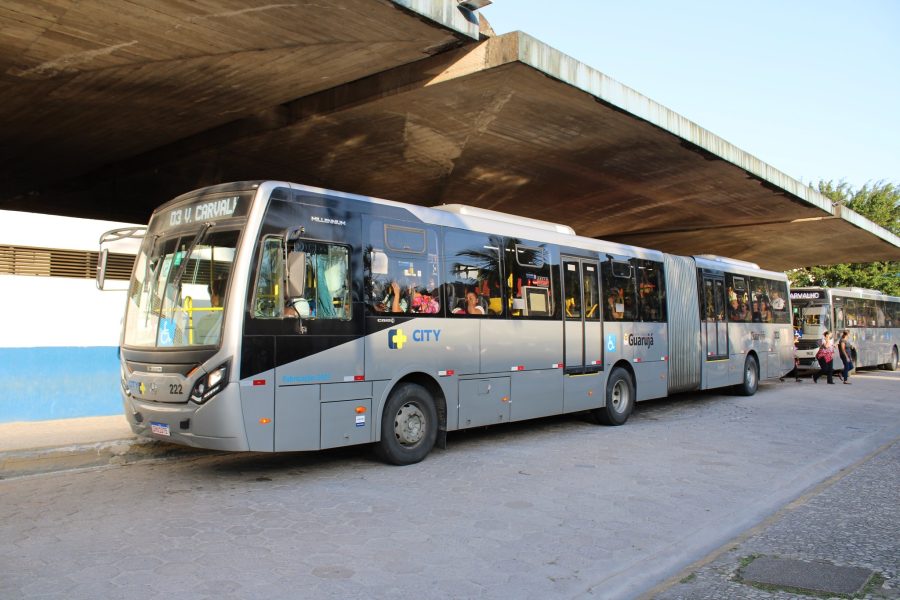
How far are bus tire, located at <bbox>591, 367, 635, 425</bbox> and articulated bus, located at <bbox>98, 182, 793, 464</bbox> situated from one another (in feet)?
0.21

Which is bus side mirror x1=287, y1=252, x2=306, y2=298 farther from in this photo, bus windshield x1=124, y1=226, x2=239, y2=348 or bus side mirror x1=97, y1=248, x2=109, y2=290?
bus side mirror x1=97, y1=248, x2=109, y2=290

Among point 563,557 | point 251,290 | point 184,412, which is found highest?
point 251,290

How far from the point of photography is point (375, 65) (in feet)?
37.2

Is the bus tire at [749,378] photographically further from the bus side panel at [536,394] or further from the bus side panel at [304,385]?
the bus side panel at [304,385]

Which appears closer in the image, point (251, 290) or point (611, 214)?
point (251, 290)

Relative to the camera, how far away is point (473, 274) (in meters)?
9.95

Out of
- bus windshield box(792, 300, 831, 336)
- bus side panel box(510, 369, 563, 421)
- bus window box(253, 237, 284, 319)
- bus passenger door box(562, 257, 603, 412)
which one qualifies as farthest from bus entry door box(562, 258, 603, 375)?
bus windshield box(792, 300, 831, 336)

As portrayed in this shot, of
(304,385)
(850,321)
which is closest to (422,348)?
(304,385)

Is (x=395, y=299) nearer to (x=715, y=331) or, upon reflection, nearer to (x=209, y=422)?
(x=209, y=422)

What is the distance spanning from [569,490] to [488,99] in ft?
24.4

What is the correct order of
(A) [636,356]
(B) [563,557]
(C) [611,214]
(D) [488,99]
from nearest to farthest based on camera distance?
1. (B) [563,557]
2. (D) [488,99]
3. (A) [636,356]
4. (C) [611,214]

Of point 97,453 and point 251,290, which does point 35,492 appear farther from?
point 251,290

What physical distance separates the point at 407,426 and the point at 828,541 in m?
4.83

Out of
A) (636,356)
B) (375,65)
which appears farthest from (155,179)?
(636,356)
